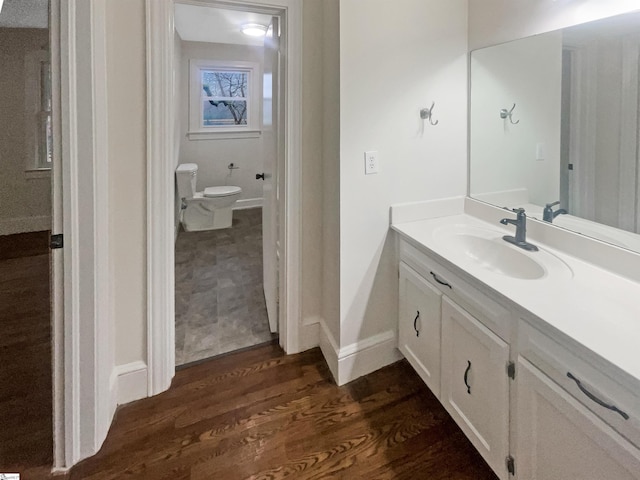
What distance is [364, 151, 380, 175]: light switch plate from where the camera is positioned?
187 cm

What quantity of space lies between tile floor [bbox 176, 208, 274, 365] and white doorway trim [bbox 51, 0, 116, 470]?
681 mm

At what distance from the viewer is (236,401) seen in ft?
6.05

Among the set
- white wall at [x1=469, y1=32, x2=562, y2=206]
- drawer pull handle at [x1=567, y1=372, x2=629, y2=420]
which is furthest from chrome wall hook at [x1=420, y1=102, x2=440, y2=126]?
drawer pull handle at [x1=567, y1=372, x2=629, y2=420]

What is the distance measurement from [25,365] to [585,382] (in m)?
2.64

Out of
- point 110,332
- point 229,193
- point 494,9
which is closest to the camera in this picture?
point 110,332

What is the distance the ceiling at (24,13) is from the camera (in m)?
3.51

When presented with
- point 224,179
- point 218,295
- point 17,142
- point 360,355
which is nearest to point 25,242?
point 17,142

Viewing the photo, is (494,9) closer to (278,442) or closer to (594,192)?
(594,192)

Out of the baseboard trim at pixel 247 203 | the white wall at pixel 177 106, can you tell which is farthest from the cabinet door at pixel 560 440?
the baseboard trim at pixel 247 203

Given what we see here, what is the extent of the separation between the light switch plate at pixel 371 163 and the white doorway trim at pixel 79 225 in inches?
47.2

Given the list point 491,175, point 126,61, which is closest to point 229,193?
point 126,61

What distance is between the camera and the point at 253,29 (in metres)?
4.41

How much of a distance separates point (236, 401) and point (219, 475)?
0.42 metres

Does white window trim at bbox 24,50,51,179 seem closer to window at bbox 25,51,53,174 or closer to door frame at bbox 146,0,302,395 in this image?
window at bbox 25,51,53,174
